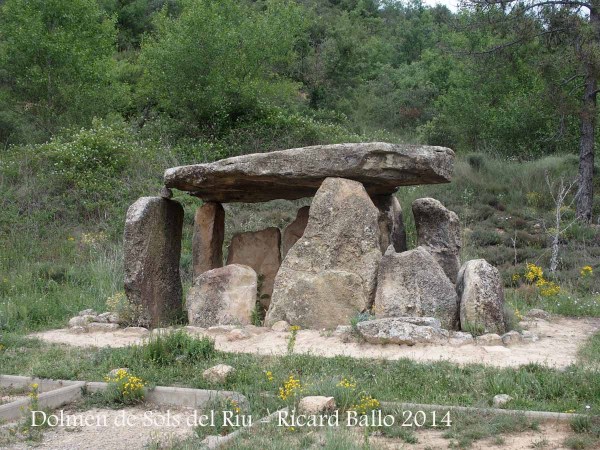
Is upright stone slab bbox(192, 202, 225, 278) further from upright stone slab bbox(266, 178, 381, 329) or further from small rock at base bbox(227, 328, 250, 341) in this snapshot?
small rock at base bbox(227, 328, 250, 341)

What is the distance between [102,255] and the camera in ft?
48.7

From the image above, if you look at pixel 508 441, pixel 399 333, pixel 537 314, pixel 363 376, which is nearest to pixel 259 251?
pixel 537 314

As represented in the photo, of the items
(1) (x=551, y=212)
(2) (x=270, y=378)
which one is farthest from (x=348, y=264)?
(1) (x=551, y=212)

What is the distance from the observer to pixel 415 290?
29.2ft

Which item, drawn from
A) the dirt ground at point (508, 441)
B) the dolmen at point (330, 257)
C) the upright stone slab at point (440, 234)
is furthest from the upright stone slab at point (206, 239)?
the dirt ground at point (508, 441)

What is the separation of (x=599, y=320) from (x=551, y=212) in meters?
8.78

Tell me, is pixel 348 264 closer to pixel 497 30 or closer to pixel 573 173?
pixel 497 30

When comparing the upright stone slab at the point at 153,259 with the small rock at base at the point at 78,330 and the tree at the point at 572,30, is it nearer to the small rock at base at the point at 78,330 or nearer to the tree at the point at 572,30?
the small rock at base at the point at 78,330

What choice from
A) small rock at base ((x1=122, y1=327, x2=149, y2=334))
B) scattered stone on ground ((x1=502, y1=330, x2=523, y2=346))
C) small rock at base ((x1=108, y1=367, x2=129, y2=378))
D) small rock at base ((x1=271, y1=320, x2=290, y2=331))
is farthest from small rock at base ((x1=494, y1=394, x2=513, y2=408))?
small rock at base ((x1=122, y1=327, x2=149, y2=334))

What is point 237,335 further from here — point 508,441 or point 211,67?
point 211,67

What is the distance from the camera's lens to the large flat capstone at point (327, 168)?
964 cm

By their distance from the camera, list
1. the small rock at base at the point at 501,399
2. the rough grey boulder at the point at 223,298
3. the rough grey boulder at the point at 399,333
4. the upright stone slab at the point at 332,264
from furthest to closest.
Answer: the rough grey boulder at the point at 223,298 → the upright stone slab at the point at 332,264 → the rough grey boulder at the point at 399,333 → the small rock at base at the point at 501,399

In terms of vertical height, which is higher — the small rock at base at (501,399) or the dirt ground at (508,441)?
the small rock at base at (501,399)

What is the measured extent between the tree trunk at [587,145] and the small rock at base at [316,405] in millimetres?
12291
